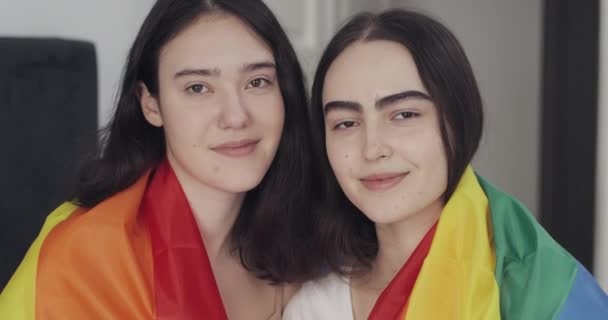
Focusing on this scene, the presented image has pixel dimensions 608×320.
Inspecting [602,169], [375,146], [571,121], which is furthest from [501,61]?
[375,146]

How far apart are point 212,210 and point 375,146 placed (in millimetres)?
418

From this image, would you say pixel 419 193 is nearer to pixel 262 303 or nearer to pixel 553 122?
pixel 262 303

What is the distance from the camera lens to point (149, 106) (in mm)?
1637

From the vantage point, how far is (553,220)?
238cm

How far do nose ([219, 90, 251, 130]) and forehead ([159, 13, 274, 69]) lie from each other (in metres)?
0.06

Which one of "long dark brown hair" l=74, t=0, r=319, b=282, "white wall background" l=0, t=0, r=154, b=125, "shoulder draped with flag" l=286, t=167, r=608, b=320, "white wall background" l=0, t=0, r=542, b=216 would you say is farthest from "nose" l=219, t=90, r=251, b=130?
"white wall background" l=0, t=0, r=542, b=216

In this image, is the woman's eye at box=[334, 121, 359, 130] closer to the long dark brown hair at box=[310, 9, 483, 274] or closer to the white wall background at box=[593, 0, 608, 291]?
the long dark brown hair at box=[310, 9, 483, 274]

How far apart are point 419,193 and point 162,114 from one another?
1.69 feet

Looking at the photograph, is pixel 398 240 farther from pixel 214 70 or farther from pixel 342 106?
pixel 214 70

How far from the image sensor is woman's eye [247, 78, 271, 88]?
5.19 feet

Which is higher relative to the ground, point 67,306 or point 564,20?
point 564,20

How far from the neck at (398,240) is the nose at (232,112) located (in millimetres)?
317

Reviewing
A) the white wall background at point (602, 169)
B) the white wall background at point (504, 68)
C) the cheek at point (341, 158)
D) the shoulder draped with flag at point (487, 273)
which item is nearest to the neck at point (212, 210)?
the cheek at point (341, 158)

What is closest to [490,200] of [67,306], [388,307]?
[388,307]
